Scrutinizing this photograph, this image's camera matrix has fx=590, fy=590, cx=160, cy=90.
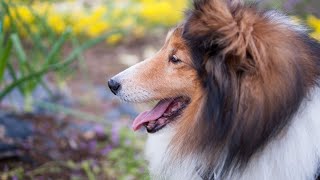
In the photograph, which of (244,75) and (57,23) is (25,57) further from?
(57,23)

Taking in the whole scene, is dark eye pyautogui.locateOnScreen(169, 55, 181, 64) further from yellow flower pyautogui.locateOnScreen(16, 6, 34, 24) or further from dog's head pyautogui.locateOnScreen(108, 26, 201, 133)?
yellow flower pyautogui.locateOnScreen(16, 6, 34, 24)

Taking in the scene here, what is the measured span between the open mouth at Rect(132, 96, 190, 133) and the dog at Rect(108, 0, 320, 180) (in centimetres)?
11

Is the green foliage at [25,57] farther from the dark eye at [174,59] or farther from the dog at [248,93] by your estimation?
the dog at [248,93]

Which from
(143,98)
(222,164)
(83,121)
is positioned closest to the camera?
(222,164)

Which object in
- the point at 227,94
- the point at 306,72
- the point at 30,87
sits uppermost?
the point at 30,87

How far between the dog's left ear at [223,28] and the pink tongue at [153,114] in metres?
0.43

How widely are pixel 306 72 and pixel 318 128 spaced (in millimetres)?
251

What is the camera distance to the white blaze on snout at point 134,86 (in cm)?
291

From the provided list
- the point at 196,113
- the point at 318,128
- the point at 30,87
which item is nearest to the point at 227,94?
the point at 196,113

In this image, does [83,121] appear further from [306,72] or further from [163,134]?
[306,72]

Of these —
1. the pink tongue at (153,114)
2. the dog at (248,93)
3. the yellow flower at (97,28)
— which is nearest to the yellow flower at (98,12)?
the yellow flower at (97,28)

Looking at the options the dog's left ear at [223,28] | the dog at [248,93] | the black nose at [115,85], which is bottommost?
the dog at [248,93]

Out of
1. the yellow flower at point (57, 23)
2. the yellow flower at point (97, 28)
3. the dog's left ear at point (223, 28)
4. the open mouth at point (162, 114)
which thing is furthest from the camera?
the yellow flower at point (97, 28)

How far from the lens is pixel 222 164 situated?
8.79ft
